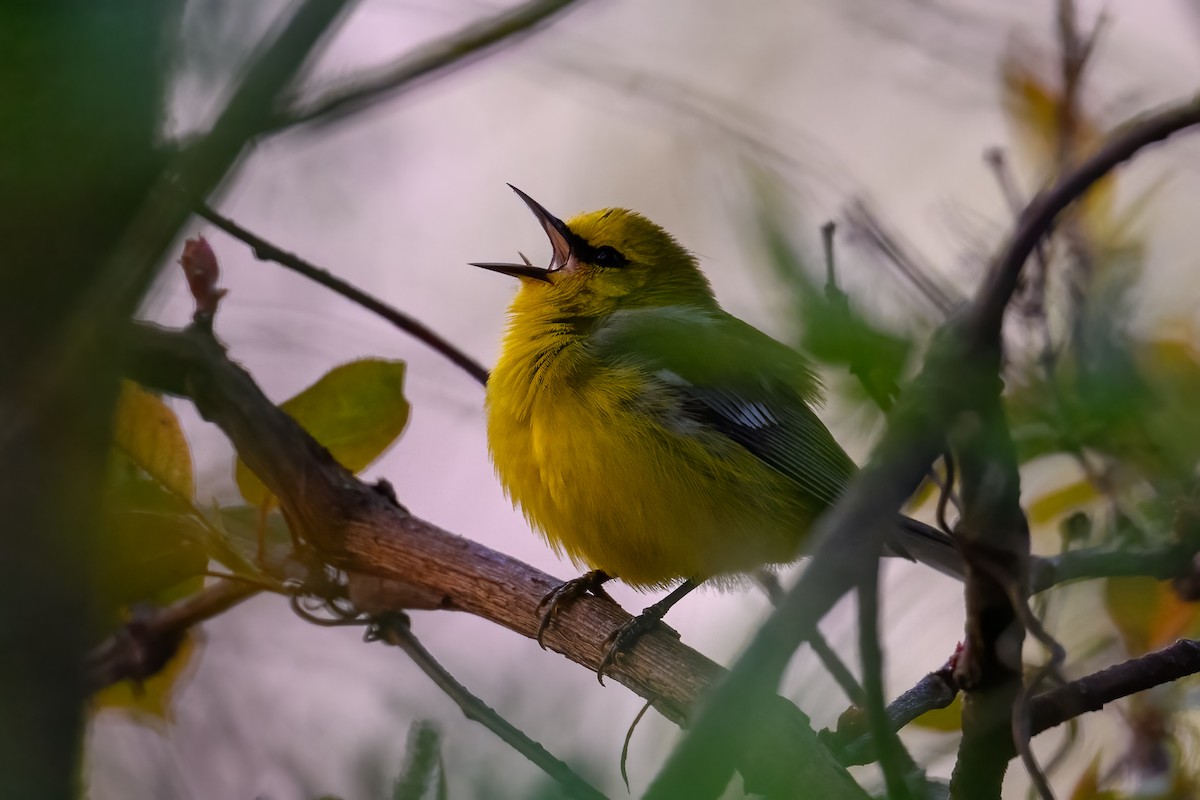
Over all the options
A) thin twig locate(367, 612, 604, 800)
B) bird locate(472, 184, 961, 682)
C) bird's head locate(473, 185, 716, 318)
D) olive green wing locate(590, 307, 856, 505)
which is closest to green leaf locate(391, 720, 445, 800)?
thin twig locate(367, 612, 604, 800)

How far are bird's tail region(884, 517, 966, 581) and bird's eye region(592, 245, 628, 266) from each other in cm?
187

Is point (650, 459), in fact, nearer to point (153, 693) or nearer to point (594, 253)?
point (594, 253)

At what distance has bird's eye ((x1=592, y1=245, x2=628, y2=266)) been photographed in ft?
14.2

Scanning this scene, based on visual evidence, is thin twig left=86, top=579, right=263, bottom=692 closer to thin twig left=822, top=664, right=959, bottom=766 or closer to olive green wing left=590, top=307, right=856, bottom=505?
olive green wing left=590, top=307, right=856, bottom=505

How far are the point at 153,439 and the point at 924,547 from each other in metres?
1.76

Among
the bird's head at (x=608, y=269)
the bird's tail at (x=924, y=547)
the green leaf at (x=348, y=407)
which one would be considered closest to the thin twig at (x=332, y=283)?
the green leaf at (x=348, y=407)

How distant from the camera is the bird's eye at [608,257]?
4.33 metres

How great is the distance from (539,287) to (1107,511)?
8.03 feet

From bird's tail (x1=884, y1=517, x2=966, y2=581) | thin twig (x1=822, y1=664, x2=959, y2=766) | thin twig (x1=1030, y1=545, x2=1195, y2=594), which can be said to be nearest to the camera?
thin twig (x1=1030, y1=545, x2=1195, y2=594)

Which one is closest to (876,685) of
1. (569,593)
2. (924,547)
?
(924,547)

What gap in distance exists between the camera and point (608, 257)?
14.3 feet

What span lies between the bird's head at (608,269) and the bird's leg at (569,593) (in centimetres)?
93

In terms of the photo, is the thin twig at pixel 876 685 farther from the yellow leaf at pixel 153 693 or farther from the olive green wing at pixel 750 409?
the yellow leaf at pixel 153 693

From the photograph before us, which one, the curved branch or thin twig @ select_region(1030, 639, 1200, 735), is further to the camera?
thin twig @ select_region(1030, 639, 1200, 735)
